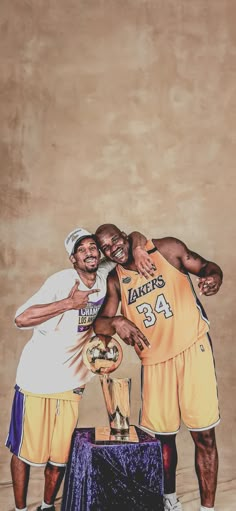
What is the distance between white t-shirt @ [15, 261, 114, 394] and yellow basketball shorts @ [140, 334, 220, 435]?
354 mm

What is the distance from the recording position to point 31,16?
4.86 meters

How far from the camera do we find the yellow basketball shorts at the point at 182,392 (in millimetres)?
3178

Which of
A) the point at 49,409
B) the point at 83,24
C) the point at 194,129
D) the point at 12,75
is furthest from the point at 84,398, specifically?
the point at 83,24

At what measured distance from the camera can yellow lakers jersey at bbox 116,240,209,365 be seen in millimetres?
3232

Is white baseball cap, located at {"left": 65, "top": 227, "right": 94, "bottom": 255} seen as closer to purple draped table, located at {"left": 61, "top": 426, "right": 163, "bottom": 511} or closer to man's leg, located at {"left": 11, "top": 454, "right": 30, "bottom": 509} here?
purple draped table, located at {"left": 61, "top": 426, "right": 163, "bottom": 511}

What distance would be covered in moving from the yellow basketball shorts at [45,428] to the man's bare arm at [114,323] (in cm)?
36

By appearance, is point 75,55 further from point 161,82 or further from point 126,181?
point 126,181

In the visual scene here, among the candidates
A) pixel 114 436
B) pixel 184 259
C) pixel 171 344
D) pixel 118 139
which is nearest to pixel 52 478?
pixel 114 436

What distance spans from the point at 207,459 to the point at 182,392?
36cm

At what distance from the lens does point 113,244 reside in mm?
3174

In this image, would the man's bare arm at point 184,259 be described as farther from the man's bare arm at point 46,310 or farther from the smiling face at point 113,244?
the man's bare arm at point 46,310

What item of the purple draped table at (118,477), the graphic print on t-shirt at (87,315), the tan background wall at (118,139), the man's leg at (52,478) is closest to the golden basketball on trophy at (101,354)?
the graphic print on t-shirt at (87,315)

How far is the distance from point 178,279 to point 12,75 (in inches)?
92.9

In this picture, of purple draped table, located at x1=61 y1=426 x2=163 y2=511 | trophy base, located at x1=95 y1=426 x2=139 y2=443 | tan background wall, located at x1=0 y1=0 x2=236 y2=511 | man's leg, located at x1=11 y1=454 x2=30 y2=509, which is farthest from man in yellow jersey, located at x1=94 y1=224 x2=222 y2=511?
tan background wall, located at x1=0 y1=0 x2=236 y2=511
